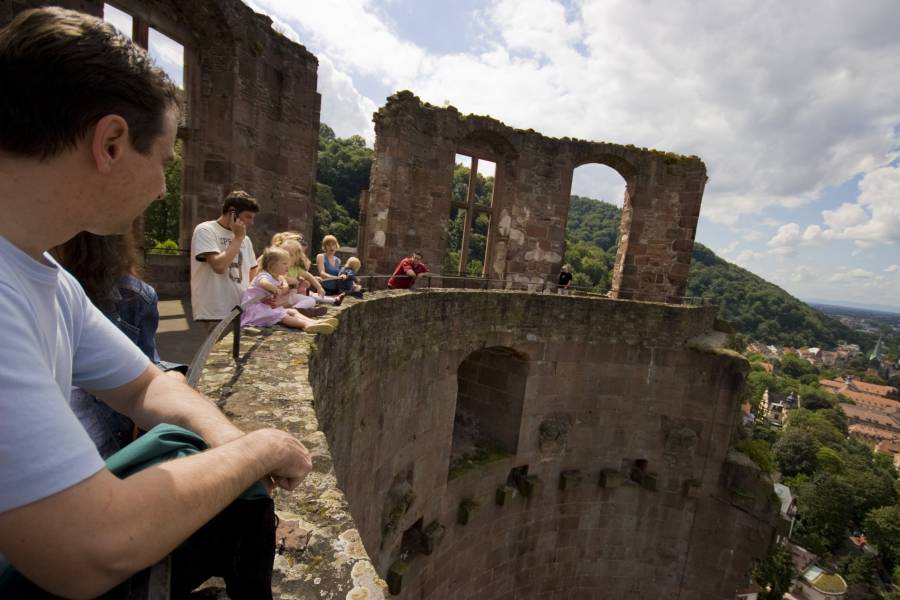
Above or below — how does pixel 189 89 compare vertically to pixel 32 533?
above

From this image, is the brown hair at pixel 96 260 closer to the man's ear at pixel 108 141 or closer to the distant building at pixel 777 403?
the man's ear at pixel 108 141

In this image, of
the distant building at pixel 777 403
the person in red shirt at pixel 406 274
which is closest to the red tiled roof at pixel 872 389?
the distant building at pixel 777 403

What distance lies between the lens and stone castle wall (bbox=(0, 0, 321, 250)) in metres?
7.28

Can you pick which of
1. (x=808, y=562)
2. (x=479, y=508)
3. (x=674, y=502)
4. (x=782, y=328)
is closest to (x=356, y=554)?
(x=479, y=508)

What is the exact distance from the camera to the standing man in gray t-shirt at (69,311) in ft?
2.27

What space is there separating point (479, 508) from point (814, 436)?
53.1 metres

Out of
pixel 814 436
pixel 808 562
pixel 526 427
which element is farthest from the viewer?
pixel 814 436

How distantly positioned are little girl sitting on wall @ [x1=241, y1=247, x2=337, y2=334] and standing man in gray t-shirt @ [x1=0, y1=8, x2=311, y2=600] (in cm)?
290

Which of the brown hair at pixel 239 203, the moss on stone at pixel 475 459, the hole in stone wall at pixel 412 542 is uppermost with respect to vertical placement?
the brown hair at pixel 239 203

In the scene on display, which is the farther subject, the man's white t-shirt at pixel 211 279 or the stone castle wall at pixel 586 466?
the stone castle wall at pixel 586 466

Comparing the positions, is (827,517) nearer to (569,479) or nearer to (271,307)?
(569,479)

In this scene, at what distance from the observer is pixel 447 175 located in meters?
11.0

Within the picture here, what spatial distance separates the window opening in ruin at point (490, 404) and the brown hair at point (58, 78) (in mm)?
8244

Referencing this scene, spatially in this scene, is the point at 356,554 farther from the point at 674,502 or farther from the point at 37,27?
the point at 674,502
